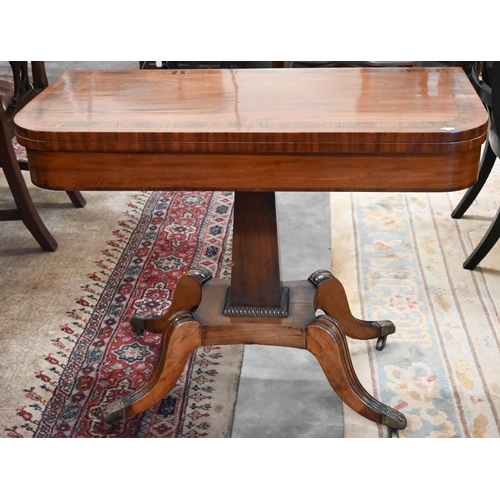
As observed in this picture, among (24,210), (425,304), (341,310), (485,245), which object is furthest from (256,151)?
(24,210)

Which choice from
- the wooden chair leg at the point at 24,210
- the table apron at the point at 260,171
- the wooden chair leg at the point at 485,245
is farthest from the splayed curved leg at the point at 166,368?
the wooden chair leg at the point at 485,245

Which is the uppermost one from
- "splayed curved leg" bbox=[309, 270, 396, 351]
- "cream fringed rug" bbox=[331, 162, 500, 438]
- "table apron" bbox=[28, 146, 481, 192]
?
"table apron" bbox=[28, 146, 481, 192]

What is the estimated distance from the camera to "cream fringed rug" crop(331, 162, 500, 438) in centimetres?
188

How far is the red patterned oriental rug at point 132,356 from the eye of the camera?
6.05 feet

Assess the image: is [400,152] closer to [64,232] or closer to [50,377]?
[50,377]

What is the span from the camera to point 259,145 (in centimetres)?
142

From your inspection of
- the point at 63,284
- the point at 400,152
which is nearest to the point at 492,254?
the point at 400,152

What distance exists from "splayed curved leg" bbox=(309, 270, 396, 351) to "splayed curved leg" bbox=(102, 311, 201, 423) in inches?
14.4

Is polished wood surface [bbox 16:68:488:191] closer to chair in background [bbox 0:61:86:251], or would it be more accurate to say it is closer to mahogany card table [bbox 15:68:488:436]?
mahogany card table [bbox 15:68:488:436]

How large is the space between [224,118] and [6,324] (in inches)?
47.3

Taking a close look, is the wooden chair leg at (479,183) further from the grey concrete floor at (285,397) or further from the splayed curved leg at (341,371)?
the splayed curved leg at (341,371)

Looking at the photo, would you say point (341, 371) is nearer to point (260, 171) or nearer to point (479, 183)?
point (260, 171)

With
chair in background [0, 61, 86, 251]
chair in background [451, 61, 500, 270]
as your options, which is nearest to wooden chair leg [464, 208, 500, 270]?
chair in background [451, 61, 500, 270]

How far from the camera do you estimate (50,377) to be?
6.64 feet
